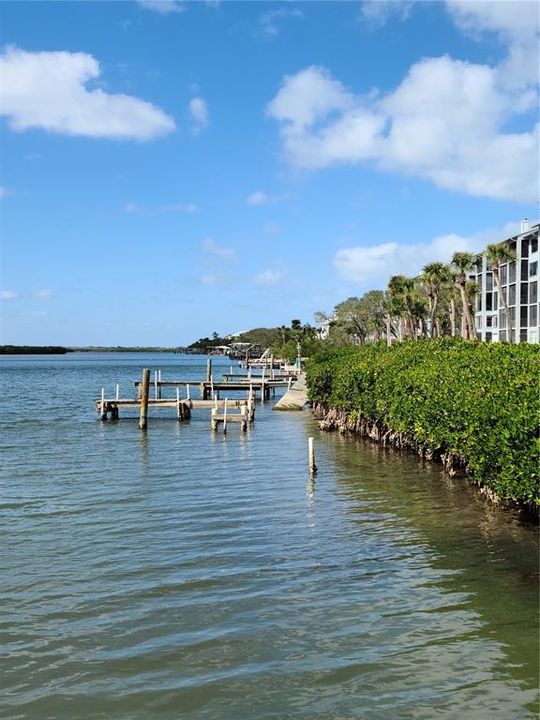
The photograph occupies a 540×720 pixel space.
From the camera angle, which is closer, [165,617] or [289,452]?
[165,617]

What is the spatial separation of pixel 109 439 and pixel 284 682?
25.4m

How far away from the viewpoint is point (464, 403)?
16750 millimetres

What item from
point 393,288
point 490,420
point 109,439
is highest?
point 393,288

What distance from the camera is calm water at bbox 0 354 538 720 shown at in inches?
308

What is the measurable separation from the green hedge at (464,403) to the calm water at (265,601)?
3.79ft

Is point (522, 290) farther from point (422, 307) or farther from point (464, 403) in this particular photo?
point (464, 403)

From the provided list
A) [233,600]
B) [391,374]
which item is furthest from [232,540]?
[391,374]

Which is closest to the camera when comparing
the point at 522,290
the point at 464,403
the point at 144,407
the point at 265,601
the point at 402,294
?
the point at 265,601

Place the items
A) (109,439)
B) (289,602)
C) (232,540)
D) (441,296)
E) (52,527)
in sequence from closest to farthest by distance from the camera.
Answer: (289,602)
(232,540)
(52,527)
(109,439)
(441,296)

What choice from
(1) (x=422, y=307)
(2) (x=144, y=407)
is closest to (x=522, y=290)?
(1) (x=422, y=307)

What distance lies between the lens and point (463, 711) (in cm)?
743

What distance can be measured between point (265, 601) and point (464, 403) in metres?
8.04

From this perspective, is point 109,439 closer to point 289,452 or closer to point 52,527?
point 289,452

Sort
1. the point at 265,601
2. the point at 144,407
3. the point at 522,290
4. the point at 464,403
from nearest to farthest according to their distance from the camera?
the point at 265,601 < the point at 464,403 < the point at 144,407 < the point at 522,290
